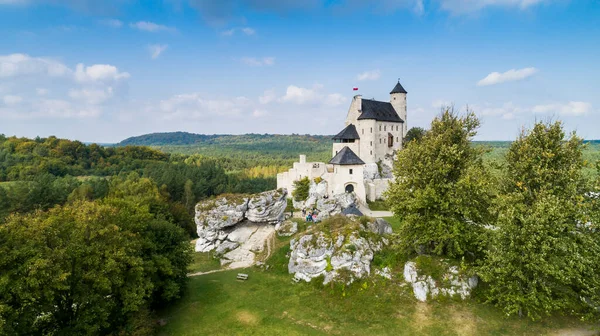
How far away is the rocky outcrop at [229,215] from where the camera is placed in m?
38.8

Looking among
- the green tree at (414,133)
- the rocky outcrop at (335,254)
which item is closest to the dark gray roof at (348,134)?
the green tree at (414,133)

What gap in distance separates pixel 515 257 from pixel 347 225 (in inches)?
545

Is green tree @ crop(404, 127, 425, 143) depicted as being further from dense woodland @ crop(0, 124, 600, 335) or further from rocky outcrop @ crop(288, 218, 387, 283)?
rocky outcrop @ crop(288, 218, 387, 283)

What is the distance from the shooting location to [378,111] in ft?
190

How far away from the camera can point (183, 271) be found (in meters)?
27.3

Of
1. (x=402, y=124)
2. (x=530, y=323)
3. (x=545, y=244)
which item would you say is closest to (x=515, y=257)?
(x=545, y=244)

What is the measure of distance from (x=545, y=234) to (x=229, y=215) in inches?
1206

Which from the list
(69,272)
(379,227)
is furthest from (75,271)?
(379,227)

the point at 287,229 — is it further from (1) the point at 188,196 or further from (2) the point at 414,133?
(1) the point at 188,196

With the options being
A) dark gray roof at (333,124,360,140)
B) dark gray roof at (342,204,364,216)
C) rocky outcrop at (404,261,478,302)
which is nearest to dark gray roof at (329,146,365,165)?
dark gray roof at (342,204,364,216)

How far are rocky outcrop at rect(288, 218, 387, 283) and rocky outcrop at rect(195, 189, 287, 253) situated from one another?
10058 mm

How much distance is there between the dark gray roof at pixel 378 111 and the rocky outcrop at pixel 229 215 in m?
25.6

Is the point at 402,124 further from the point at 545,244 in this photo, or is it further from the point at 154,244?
the point at 154,244

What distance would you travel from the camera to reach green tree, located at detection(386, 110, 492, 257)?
76.5 ft
